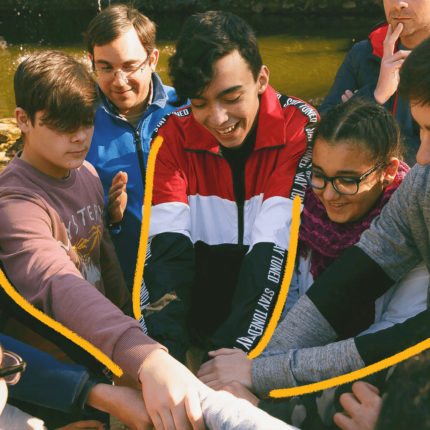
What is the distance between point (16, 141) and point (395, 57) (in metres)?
3.03

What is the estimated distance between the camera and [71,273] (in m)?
1.40

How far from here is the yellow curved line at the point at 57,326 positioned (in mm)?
1334

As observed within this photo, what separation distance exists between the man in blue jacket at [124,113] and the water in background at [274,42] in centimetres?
401

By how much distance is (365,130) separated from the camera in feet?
5.18

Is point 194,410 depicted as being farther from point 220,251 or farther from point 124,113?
point 124,113

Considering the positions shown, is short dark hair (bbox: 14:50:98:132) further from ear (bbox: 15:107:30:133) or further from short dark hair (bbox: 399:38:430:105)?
short dark hair (bbox: 399:38:430:105)

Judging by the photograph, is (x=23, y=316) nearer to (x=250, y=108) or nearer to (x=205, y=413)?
(x=205, y=413)

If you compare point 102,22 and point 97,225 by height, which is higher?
point 102,22

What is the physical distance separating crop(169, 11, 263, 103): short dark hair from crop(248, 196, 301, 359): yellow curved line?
0.48 meters

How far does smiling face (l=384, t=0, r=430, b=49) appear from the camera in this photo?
2.16 metres

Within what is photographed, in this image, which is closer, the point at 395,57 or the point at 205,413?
the point at 205,413

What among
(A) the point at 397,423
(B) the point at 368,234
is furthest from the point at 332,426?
(B) the point at 368,234

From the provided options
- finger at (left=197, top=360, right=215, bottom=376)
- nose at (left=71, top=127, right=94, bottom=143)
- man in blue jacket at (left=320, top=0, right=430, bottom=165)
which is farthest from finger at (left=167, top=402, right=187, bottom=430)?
man in blue jacket at (left=320, top=0, right=430, bottom=165)

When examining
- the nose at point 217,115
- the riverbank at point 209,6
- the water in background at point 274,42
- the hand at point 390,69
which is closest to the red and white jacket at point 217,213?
the nose at point 217,115
